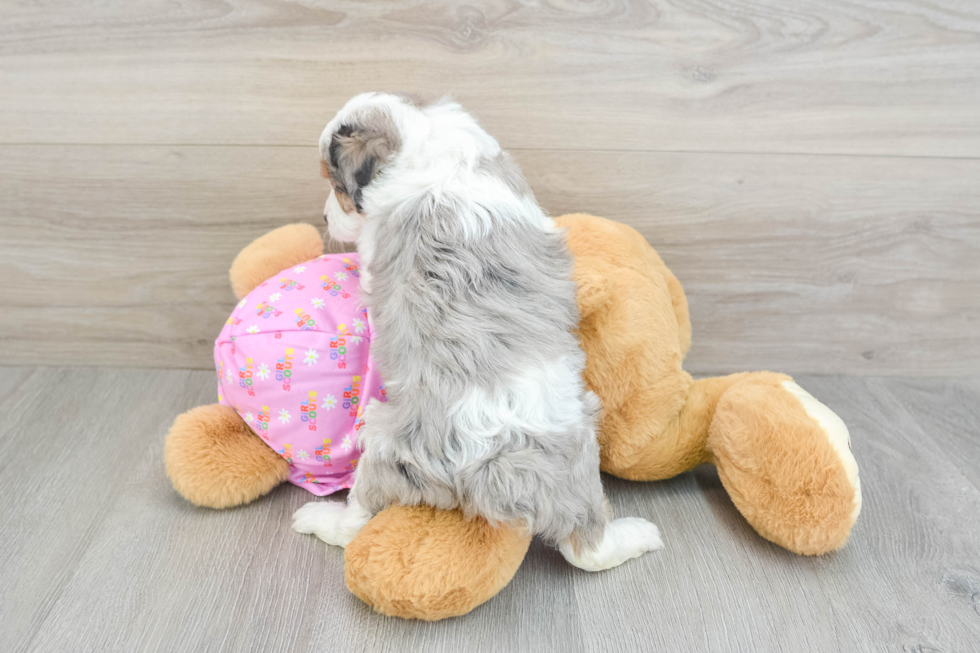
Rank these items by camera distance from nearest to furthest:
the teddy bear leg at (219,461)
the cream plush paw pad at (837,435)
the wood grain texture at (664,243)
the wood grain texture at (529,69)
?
the cream plush paw pad at (837,435) < the teddy bear leg at (219,461) < the wood grain texture at (529,69) < the wood grain texture at (664,243)

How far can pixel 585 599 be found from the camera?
900 mm

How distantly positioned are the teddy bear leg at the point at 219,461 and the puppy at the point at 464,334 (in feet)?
0.73

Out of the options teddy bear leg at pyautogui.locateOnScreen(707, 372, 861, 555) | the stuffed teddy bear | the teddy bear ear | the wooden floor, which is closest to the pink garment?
the stuffed teddy bear

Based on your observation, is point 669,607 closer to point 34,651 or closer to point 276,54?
point 34,651

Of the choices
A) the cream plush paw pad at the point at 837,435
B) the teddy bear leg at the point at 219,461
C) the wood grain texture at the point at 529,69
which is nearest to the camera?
the cream plush paw pad at the point at 837,435

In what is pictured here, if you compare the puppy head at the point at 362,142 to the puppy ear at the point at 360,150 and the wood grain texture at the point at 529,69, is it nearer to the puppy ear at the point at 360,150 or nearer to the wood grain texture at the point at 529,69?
the puppy ear at the point at 360,150

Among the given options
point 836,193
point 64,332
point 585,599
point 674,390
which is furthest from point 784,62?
point 64,332

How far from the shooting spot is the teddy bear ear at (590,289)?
3.03ft

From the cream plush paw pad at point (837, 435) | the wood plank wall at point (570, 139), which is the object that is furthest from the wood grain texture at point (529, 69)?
the cream plush paw pad at point (837, 435)

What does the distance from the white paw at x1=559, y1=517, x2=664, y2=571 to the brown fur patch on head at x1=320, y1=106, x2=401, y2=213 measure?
0.54 meters

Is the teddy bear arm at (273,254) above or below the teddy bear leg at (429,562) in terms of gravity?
above

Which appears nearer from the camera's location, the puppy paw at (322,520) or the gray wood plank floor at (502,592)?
the gray wood plank floor at (502,592)

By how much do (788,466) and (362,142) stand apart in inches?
28.0

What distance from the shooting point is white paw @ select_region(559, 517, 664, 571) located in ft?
2.98
